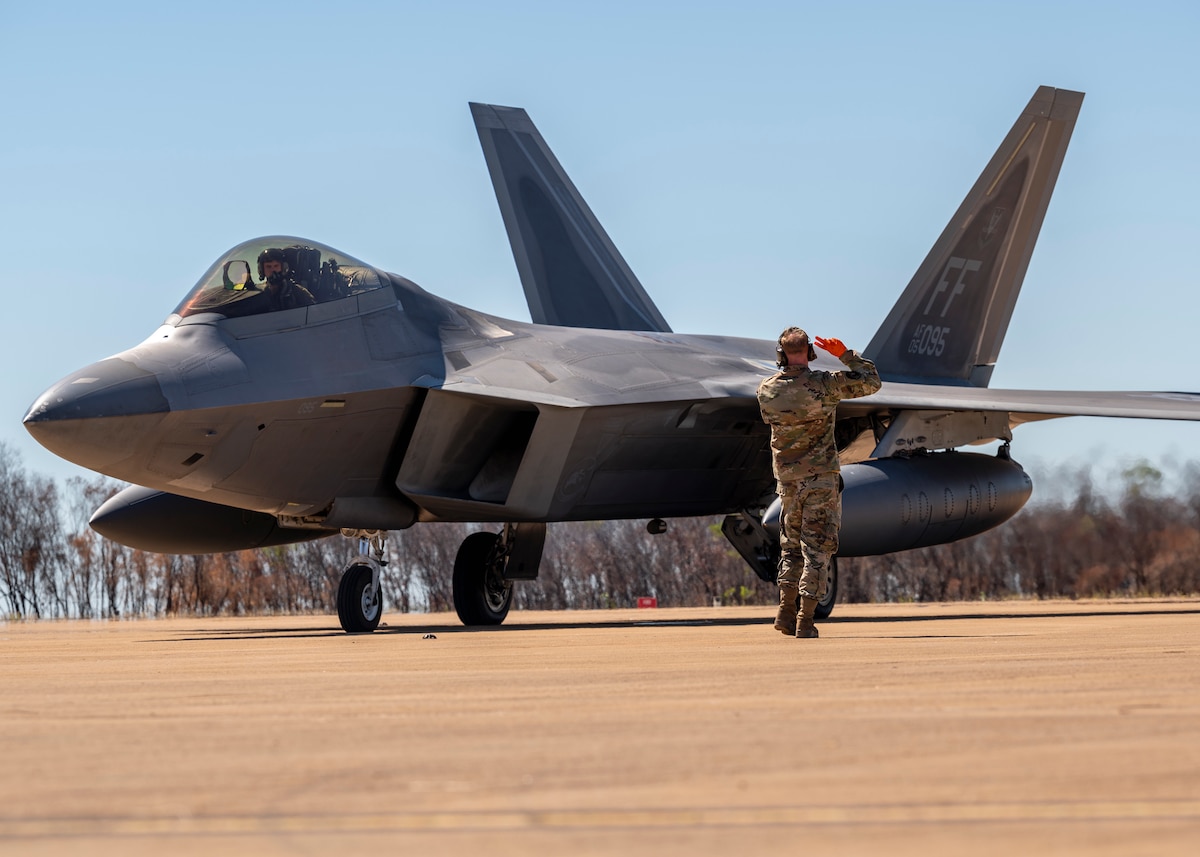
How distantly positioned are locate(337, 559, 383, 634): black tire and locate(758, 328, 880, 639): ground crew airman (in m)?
4.01

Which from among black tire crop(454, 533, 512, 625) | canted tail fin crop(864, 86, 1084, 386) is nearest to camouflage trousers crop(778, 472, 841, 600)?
black tire crop(454, 533, 512, 625)

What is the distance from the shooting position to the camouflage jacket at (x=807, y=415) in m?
8.55

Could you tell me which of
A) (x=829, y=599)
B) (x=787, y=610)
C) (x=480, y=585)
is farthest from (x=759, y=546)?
(x=787, y=610)

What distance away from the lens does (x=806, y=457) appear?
8570mm

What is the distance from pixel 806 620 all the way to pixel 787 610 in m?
0.26

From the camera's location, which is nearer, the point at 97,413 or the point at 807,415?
the point at 807,415

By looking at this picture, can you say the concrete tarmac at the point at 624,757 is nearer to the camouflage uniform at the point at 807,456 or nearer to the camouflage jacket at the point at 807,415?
the camouflage uniform at the point at 807,456

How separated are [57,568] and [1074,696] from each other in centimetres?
3187

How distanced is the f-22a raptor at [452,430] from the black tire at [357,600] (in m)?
0.02

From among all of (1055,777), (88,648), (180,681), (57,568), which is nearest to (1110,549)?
(88,648)

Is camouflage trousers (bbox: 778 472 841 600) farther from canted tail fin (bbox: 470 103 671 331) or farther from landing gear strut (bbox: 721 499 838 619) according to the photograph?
canted tail fin (bbox: 470 103 671 331)

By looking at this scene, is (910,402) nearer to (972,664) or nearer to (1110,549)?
(972,664)

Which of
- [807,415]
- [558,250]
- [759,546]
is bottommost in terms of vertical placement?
[759,546]

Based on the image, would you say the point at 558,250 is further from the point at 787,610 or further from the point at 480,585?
the point at 787,610
